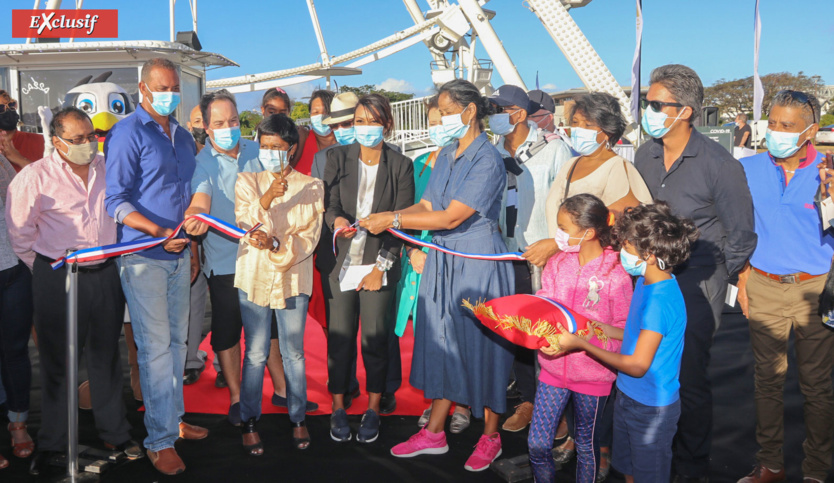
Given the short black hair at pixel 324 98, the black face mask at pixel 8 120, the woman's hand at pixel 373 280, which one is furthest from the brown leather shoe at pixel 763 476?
the black face mask at pixel 8 120

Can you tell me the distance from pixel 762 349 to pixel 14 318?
427 centimetres

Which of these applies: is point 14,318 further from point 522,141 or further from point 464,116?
point 522,141

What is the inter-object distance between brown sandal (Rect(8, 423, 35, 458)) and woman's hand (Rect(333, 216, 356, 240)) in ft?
7.34

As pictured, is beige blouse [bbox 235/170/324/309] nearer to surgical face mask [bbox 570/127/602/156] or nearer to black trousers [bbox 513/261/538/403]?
black trousers [bbox 513/261/538/403]

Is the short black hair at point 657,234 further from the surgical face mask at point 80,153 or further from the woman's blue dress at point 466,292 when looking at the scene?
the surgical face mask at point 80,153

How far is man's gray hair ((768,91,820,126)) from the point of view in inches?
121

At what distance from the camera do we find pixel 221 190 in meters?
3.69

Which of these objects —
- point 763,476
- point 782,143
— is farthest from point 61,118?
point 763,476

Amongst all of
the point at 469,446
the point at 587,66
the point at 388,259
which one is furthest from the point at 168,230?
the point at 587,66

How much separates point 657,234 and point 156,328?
262cm

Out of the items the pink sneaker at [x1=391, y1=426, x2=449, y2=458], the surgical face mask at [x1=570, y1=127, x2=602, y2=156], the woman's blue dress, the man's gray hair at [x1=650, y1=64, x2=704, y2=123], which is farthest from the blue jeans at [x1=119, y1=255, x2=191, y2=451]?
the man's gray hair at [x1=650, y1=64, x2=704, y2=123]

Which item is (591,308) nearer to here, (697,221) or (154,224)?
(697,221)

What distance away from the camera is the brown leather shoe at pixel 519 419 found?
3.99 meters

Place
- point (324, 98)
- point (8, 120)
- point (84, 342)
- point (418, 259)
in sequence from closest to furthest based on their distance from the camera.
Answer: point (84, 342)
point (418, 259)
point (8, 120)
point (324, 98)
